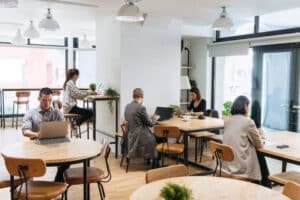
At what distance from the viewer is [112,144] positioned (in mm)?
5797

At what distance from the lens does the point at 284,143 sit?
3.35m

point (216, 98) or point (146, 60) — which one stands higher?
point (146, 60)

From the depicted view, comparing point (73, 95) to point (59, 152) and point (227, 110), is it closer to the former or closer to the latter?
point (227, 110)

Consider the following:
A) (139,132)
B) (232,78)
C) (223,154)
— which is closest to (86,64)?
(232,78)

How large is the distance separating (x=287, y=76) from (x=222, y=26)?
200 centimetres

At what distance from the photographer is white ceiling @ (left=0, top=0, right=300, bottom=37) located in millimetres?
4701

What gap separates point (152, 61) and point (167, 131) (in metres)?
1.87

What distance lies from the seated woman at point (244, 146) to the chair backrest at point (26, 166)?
6.11ft

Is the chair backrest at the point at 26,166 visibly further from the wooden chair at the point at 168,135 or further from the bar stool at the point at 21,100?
the bar stool at the point at 21,100

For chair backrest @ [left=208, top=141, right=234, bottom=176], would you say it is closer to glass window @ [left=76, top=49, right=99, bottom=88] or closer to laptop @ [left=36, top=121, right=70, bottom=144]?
laptop @ [left=36, top=121, right=70, bottom=144]

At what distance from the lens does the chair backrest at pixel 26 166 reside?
2.47 m

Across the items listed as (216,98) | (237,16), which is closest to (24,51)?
(216,98)

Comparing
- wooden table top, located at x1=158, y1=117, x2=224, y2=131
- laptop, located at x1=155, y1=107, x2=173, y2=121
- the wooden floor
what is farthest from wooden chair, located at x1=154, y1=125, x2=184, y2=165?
laptop, located at x1=155, y1=107, x2=173, y2=121

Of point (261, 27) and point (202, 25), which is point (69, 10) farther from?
point (261, 27)
